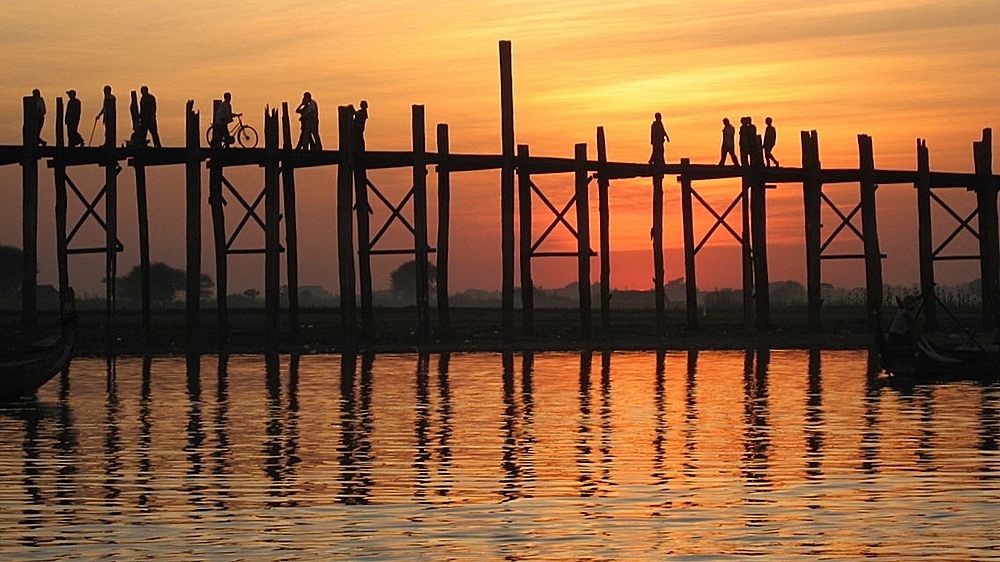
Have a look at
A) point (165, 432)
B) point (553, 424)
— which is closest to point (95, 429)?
point (165, 432)

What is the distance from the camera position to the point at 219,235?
35094 mm

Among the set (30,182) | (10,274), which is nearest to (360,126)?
(30,182)

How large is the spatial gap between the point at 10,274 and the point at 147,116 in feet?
326

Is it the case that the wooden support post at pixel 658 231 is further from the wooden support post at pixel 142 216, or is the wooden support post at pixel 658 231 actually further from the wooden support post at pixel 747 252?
the wooden support post at pixel 142 216

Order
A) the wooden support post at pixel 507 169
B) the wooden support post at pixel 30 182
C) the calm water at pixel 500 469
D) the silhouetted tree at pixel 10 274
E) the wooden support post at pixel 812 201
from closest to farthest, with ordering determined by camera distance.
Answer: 1. the calm water at pixel 500 469
2. the wooden support post at pixel 30 182
3. the wooden support post at pixel 507 169
4. the wooden support post at pixel 812 201
5. the silhouetted tree at pixel 10 274

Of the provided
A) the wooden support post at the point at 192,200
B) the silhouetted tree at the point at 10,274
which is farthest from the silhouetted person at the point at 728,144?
the silhouetted tree at the point at 10,274

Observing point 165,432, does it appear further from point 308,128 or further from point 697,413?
point 308,128

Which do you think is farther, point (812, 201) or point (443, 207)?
point (812, 201)

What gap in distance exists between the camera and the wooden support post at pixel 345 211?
114 ft

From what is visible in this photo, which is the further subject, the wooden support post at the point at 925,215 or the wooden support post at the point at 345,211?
the wooden support post at the point at 925,215

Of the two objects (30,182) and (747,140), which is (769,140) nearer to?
(747,140)

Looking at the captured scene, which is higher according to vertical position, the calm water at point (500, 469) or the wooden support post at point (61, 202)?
the wooden support post at point (61, 202)

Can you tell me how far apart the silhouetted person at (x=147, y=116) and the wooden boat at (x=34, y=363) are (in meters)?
9.72

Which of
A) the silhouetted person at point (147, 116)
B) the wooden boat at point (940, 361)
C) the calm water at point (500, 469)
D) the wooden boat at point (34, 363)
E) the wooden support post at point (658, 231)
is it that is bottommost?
the calm water at point (500, 469)
